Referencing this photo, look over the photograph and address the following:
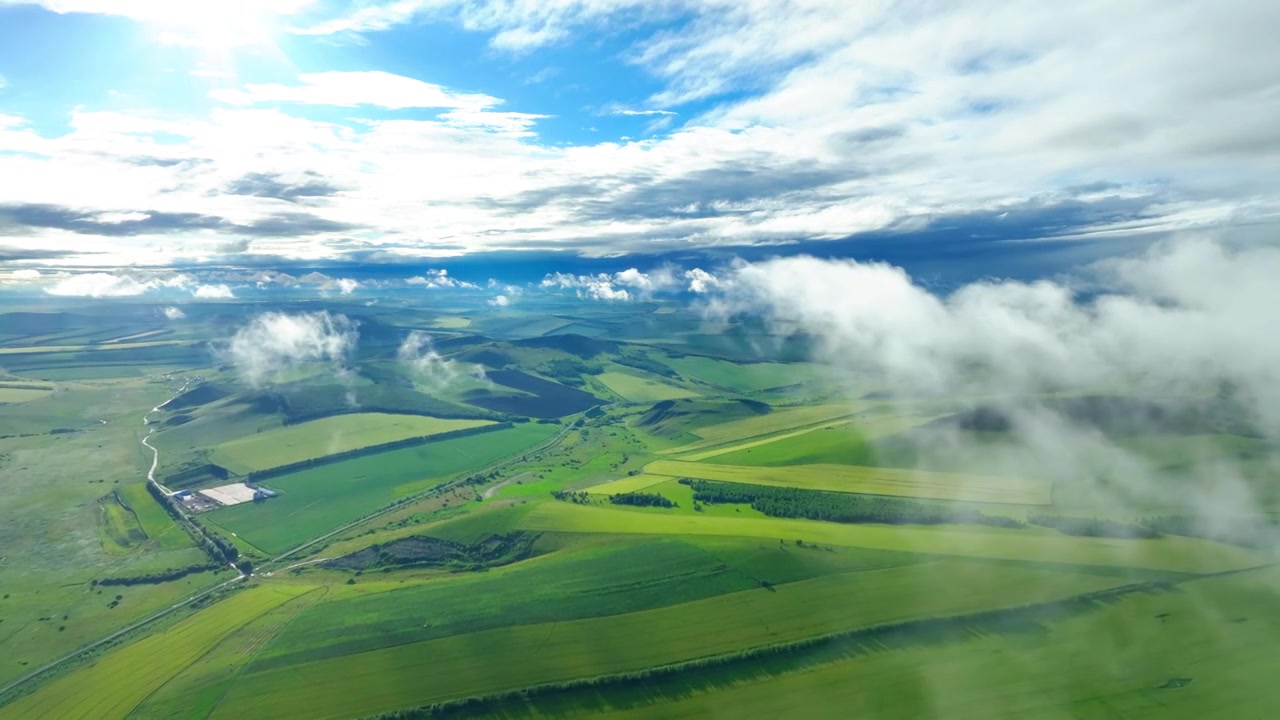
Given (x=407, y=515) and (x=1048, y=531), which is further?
(x=407, y=515)

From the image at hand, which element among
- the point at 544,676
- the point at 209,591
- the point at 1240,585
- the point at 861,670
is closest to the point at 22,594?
the point at 209,591

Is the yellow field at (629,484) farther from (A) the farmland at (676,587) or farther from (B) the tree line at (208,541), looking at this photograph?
(B) the tree line at (208,541)

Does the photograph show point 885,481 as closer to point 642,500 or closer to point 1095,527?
point 1095,527

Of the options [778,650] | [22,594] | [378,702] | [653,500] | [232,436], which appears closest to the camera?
[378,702]

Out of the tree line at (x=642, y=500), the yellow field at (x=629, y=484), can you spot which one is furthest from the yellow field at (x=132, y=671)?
the yellow field at (x=629, y=484)

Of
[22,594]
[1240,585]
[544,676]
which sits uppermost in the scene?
[22,594]

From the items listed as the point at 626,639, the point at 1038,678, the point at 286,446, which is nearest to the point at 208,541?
the point at 286,446

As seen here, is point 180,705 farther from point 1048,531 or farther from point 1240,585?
point 1240,585
